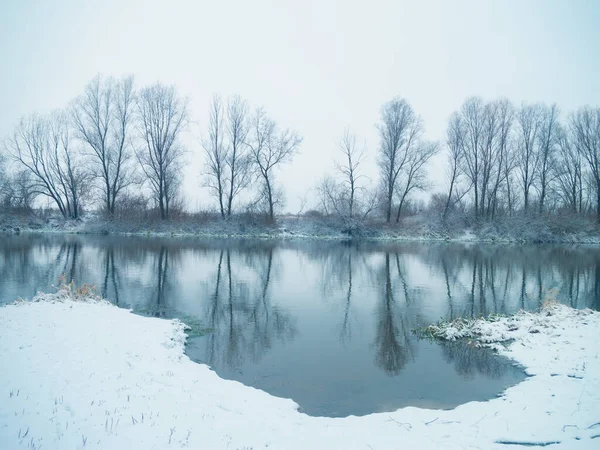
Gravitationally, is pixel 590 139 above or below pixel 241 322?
above

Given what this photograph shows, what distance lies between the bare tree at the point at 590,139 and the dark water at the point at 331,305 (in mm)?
29081

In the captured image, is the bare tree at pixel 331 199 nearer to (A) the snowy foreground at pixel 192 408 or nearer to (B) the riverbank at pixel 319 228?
(B) the riverbank at pixel 319 228

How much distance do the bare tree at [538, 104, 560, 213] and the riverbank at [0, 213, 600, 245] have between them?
5.77 m

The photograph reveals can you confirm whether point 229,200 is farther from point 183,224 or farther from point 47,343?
point 47,343

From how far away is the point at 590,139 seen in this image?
43.9m

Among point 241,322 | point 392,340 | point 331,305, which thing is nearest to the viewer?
point 392,340

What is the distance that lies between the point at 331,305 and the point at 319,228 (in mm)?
30608

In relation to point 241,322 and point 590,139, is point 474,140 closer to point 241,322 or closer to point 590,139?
point 590,139

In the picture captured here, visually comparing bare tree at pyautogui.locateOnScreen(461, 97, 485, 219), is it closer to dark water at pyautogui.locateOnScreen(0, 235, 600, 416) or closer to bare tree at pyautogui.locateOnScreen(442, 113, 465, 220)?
A: bare tree at pyautogui.locateOnScreen(442, 113, 465, 220)

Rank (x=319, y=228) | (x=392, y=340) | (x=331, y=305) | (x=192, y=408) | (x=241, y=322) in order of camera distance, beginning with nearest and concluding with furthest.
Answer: (x=192, y=408), (x=392, y=340), (x=241, y=322), (x=331, y=305), (x=319, y=228)

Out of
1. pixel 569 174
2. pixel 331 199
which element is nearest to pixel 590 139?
pixel 569 174

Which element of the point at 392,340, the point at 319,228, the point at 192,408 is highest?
the point at 319,228

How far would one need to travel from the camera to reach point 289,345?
785cm

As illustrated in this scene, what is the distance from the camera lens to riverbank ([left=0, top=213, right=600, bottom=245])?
39125mm
